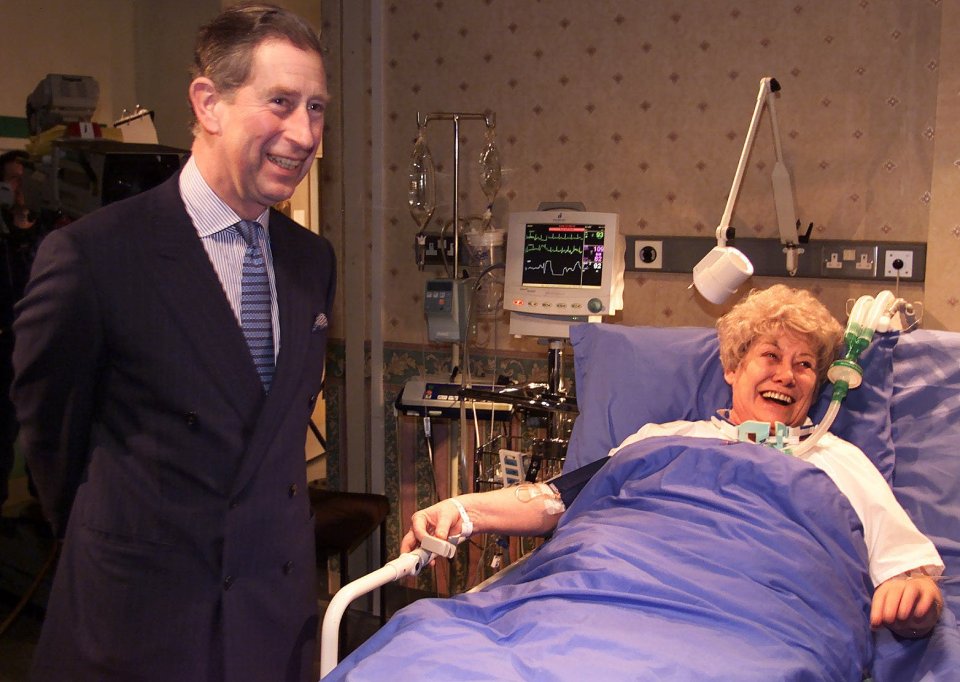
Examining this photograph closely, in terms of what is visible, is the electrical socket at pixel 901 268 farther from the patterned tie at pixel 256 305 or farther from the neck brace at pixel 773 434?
the patterned tie at pixel 256 305

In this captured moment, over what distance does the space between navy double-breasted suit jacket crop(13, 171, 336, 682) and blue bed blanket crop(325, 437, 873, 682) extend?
0.88ft

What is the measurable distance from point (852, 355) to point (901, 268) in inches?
33.1

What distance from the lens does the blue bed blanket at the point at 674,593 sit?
1.31 meters

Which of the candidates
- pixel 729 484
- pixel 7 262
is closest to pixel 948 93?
pixel 729 484

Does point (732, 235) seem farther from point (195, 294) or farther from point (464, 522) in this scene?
point (195, 294)

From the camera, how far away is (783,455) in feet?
6.03

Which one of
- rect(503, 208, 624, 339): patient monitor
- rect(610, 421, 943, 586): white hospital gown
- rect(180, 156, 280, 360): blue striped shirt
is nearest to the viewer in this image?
rect(180, 156, 280, 360): blue striped shirt

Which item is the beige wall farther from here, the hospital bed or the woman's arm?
the hospital bed

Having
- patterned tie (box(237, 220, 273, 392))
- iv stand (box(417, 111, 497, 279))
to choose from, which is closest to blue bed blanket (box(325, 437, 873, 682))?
patterned tie (box(237, 220, 273, 392))

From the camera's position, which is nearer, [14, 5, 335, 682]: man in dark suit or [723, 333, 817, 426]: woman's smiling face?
[14, 5, 335, 682]: man in dark suit

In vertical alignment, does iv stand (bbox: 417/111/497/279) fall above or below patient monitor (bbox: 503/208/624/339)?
above

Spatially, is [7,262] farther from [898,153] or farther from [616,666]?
[898,153]

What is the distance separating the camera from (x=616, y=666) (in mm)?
1271

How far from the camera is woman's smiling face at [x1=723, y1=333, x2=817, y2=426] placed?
80.3 inches
